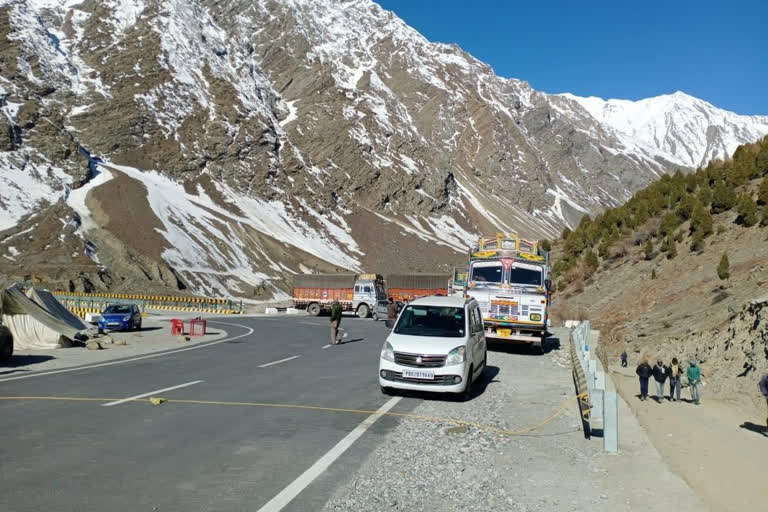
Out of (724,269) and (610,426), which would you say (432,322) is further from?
(724,269)

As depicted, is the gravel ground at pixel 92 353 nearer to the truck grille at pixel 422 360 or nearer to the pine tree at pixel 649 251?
the truck grille at pixel 422 360

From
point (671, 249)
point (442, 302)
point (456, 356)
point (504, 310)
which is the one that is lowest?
point (456, 356)

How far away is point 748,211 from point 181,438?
114 feet

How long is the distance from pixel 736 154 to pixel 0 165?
81.7 meters

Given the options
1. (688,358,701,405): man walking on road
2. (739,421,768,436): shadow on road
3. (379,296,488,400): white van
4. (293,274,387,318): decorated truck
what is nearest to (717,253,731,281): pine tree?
(688,358,701,405): man walking on road

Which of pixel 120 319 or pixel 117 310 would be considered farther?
pixel 117 310

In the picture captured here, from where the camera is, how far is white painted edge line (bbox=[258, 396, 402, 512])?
6027 millimetres

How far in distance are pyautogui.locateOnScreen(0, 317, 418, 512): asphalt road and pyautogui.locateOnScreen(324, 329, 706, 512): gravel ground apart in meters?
0.42

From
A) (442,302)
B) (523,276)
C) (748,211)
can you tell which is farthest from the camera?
(748,211)

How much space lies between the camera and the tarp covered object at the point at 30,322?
805 inches

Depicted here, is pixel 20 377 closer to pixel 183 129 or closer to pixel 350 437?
pixel 350 437

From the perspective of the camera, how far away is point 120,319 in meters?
29.6

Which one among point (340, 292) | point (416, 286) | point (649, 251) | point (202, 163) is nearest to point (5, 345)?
point (340, 292)

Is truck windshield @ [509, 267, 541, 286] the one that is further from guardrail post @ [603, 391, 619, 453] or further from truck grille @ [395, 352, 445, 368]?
guardrail post @ [603, 391, 619, 453]
